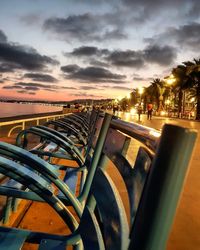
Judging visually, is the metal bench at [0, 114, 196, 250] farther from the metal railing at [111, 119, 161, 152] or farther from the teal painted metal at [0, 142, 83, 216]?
the teal painted metal at [0, 142, 83, 216]

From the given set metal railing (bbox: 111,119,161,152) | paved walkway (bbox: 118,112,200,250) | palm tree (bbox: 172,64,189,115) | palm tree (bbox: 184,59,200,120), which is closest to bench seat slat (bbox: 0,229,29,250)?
metal railing (bbox: 111,119,161,152)

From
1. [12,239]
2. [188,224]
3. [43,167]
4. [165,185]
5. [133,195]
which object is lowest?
[188,224]

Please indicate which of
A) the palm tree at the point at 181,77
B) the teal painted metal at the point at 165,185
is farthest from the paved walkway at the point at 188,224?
the palm tree at the point at 181,77

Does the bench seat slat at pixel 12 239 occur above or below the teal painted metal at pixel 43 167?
below

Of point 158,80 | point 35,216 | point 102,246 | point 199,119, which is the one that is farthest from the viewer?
point 158,80

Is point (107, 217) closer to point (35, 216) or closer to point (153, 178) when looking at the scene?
point (153, 178)

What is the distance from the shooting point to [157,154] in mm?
875

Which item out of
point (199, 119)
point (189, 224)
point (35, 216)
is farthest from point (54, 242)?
point (199, 119)

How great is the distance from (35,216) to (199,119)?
145ft

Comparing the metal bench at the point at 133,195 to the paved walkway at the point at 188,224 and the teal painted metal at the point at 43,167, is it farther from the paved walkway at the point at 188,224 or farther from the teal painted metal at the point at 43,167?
the paved walkway at the point at 188,224

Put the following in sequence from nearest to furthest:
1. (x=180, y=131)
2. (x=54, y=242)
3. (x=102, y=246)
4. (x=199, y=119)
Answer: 1. (x=180, y=131)
2. (x=102, y=246)
3. (x=54, y=242)
4. (x=199, y=119)

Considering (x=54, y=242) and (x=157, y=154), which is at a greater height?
(x=157, y=154)

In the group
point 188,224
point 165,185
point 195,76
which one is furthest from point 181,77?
point 165,185

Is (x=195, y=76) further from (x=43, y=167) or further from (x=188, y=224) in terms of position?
(x=43, y=167)
